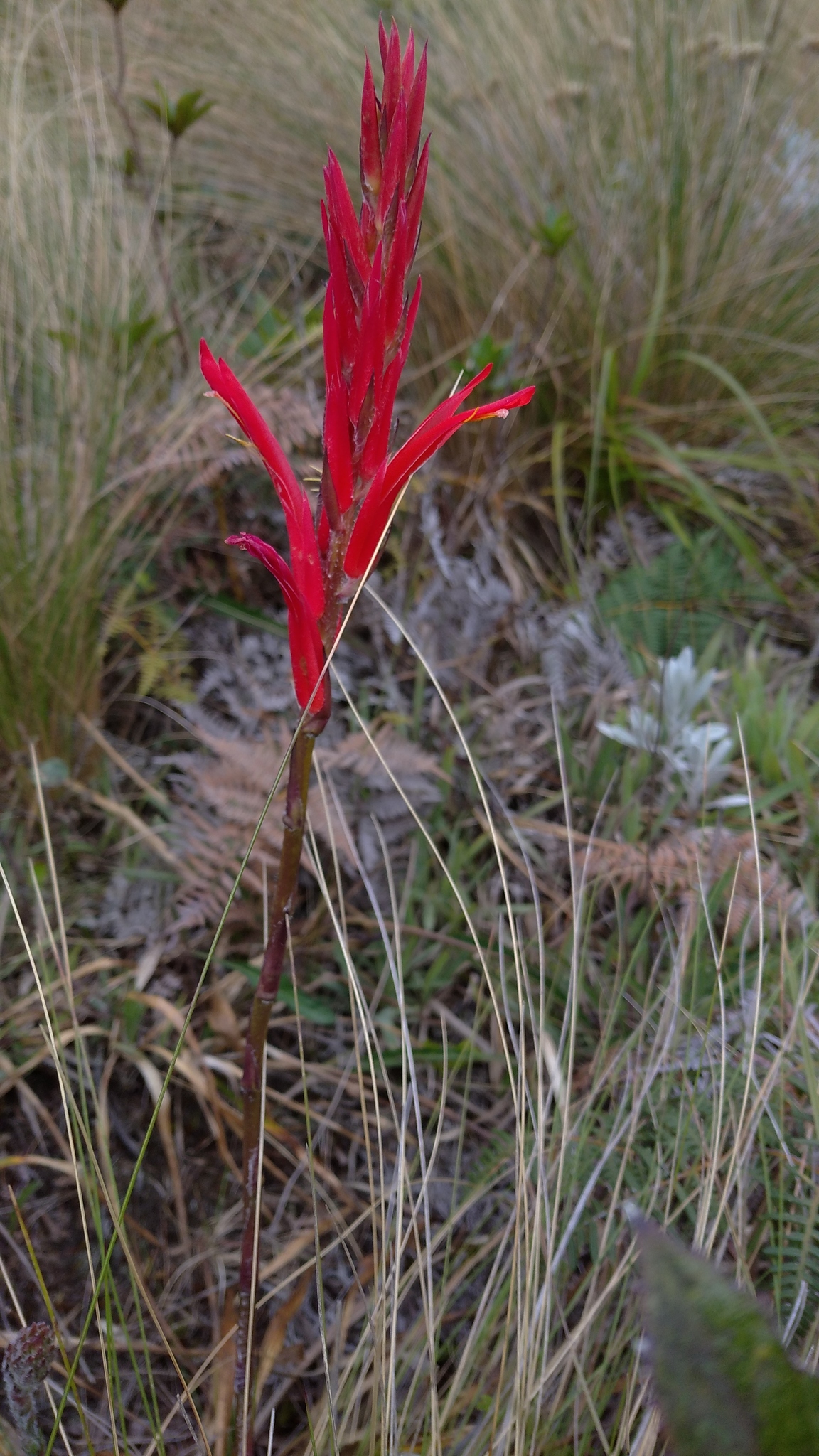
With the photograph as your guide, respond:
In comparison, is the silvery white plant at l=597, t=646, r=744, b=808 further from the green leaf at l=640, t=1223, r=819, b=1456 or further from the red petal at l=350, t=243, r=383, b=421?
the green leaf at l=640, t=1223, r=819, b=1456

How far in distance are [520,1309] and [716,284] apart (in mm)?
2228

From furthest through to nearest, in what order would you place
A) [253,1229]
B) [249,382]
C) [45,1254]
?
[249,382] < [45,1254] < [253,1229]

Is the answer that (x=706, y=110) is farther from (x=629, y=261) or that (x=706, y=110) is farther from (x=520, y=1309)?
(x=520, y=1309)

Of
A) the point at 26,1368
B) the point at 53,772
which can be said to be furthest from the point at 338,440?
the point at 53,772

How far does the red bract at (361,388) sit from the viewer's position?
0.58 metres

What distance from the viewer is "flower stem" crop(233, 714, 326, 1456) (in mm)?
654

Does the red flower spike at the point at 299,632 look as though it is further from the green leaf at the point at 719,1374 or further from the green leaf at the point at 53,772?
the green leaf at the point at 53,772

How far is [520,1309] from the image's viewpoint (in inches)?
32.4

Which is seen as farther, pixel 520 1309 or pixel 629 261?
pixel 629 261

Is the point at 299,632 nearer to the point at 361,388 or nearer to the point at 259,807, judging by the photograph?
the point at 361,388

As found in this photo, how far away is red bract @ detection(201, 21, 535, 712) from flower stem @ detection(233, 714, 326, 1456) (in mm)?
43

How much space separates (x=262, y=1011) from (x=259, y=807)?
61cm

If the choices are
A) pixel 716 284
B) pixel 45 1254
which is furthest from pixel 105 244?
pixel 45 1254

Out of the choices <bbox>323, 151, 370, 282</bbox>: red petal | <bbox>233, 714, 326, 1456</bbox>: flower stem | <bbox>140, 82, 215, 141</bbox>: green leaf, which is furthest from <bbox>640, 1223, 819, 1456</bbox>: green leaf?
<bbox>140, 82, 215, 141</bbox>: green leaf
